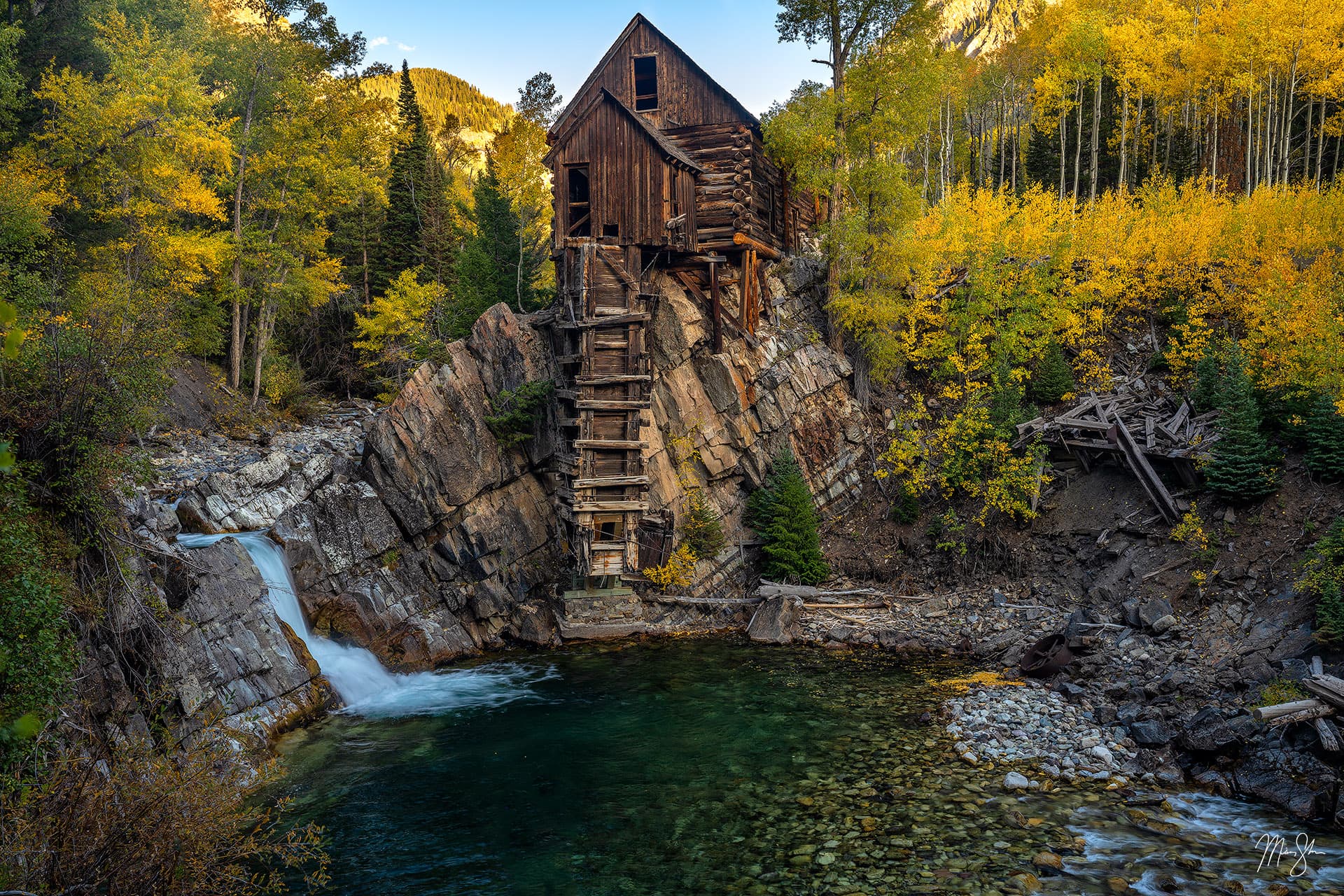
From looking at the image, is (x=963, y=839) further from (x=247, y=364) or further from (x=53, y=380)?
(x=247, y=364)

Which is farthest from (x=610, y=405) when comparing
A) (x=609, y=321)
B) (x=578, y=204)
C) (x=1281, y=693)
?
(x=1281, y=693)

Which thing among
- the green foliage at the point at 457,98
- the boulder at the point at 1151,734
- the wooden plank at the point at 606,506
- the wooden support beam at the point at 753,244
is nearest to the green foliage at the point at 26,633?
the wooden plank at the point at 606,506

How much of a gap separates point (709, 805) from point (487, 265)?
2738cm

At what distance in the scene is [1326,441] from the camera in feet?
57.5

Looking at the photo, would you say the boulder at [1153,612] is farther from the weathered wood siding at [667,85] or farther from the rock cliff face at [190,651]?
the weathered wood siding at [667,85]

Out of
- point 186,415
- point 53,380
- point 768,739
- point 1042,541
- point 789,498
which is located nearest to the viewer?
point 53,380

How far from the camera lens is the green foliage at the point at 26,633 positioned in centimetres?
874

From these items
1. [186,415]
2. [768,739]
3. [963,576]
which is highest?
[186,415]

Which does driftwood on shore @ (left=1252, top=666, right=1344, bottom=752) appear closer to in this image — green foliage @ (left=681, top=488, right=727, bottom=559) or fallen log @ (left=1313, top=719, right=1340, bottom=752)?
fallen log @ (left=1313, top=719, right=1340, bottom=752)

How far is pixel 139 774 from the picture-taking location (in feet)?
29.7

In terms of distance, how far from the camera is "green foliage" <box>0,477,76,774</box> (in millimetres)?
8742

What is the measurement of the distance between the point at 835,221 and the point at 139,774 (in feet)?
87.1

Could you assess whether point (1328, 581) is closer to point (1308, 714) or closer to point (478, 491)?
point (1308, 714)

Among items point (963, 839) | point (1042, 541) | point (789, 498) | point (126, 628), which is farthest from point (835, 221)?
point (126, 628)
